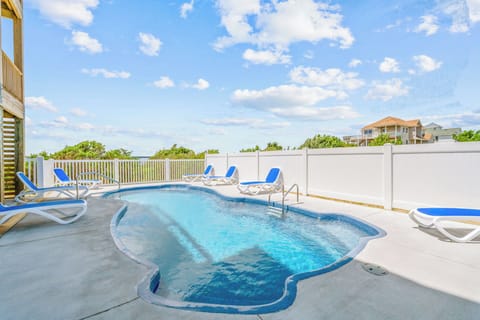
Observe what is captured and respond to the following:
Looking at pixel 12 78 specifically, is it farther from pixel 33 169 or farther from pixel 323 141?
pixel 323 141

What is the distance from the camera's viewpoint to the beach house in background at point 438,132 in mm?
43628

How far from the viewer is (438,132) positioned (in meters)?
46.8

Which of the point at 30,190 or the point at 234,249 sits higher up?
the point at 30,190

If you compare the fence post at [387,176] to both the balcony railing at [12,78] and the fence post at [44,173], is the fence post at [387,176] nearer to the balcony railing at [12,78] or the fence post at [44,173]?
the balcony railing at [12,78]

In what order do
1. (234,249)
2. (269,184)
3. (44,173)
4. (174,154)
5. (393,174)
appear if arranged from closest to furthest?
(234,249) → (393,174) → (269,184) → (44,173) → (174,154)

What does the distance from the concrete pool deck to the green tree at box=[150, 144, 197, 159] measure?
10.3m

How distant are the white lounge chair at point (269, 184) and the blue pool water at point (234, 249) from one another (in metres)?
1.40

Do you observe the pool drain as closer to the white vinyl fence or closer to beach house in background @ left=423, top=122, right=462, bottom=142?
the white vinyl fence

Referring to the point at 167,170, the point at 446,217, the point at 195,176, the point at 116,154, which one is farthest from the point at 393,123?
the point at 446,217

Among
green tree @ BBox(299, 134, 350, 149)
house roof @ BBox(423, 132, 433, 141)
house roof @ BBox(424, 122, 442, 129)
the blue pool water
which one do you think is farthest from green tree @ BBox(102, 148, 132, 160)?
house roof @ BBox(424, 122, 442, 129)

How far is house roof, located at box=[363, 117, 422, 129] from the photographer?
124 feet

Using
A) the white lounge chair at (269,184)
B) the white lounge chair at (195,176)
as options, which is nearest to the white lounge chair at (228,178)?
the white lounge chair at (195,176)

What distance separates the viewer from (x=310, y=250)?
3.98 m

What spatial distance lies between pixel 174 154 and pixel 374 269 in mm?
16674
